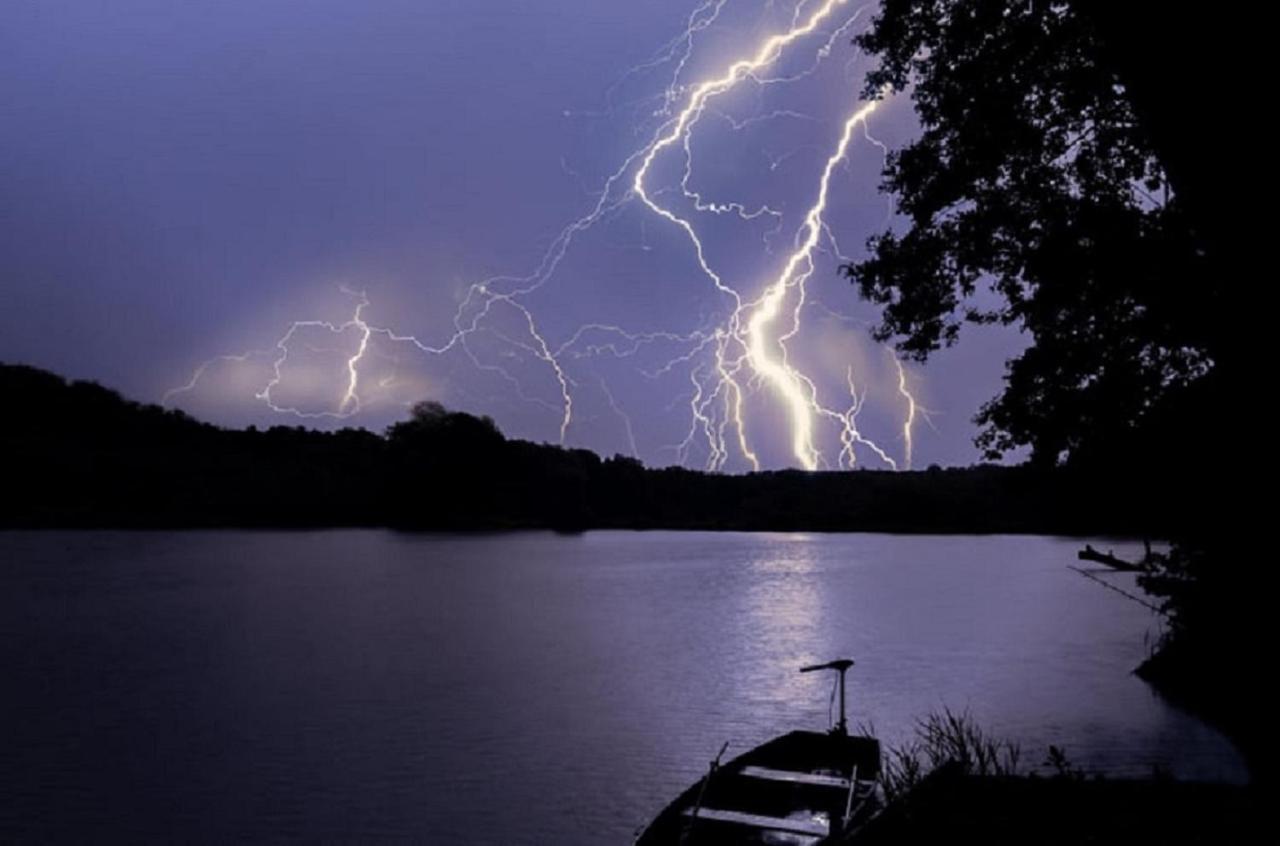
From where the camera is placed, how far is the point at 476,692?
40.5 metres

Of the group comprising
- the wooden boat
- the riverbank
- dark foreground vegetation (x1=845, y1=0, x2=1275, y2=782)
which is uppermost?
dark foreground vegetation (x1=845, y1=0, x2=1275, y2=782)

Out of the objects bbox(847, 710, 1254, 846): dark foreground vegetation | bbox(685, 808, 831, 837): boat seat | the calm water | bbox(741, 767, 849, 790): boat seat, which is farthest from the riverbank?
the calm water

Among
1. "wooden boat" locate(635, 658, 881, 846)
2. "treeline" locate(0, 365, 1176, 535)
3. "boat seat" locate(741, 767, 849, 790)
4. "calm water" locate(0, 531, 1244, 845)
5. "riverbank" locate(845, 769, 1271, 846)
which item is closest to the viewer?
"riverbank" locate(845, 769, 1271, 846)

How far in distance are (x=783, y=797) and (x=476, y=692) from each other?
2749 cm

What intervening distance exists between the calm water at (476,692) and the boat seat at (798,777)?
749 cm

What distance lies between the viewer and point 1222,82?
12.5 feet

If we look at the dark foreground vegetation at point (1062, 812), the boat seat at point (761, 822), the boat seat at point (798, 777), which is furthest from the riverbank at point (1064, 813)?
the boat seat at point (798, 777)

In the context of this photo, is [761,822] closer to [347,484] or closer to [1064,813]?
[1064,813]

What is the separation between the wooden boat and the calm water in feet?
20.9

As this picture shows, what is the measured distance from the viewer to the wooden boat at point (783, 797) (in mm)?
12664

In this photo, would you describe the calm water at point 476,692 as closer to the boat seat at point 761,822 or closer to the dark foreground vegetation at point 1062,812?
the boat seat at point 761,822

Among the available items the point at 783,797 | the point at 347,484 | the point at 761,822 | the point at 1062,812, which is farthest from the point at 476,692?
the point at 347,484

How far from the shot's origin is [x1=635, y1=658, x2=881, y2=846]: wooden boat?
499 inches

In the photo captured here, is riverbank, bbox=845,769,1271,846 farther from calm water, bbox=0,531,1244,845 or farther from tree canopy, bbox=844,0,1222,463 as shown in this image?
calm water, bbox=0,531,1244,845
